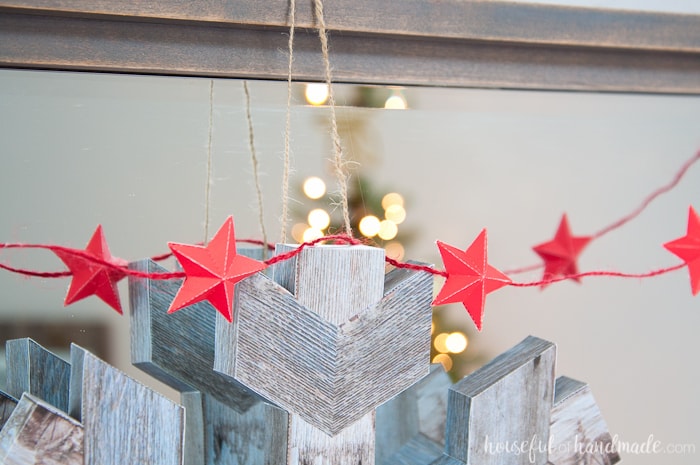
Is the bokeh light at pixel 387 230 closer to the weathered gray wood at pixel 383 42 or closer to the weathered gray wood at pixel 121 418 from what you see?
the weathered gray wood at pixel 383 42

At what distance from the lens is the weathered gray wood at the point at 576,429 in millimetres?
552

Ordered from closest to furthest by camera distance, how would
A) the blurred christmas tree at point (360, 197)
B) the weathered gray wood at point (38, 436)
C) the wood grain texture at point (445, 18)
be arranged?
the weathered gray wood at point (38, 436) < the wood grain texture at point (445, 18) < the blurred christmas tree at point (360, 197)

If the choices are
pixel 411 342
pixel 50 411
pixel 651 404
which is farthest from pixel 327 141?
pixel 651 404

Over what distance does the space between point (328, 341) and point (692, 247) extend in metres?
0.35

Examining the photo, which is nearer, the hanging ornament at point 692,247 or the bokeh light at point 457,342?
the hanging ornament at point 692,247

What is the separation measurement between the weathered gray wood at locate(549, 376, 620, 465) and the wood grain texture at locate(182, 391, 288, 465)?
0.23 m

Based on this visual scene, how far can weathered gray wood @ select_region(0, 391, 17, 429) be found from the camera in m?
0.49

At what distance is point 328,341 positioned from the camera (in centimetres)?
47

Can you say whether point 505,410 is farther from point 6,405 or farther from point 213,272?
point 6,405

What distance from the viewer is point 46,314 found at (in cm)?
60

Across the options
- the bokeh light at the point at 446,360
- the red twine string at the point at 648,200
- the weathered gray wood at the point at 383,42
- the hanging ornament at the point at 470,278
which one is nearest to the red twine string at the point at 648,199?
the red twine string at the point at 648,200

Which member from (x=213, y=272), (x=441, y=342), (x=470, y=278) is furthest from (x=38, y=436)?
(x=441, y=342)

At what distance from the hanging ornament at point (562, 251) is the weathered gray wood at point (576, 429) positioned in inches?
9.1

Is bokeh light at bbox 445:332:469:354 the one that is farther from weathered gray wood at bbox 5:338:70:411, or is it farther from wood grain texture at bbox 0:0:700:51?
weathered gray wood at bbox 5:338:70:411
